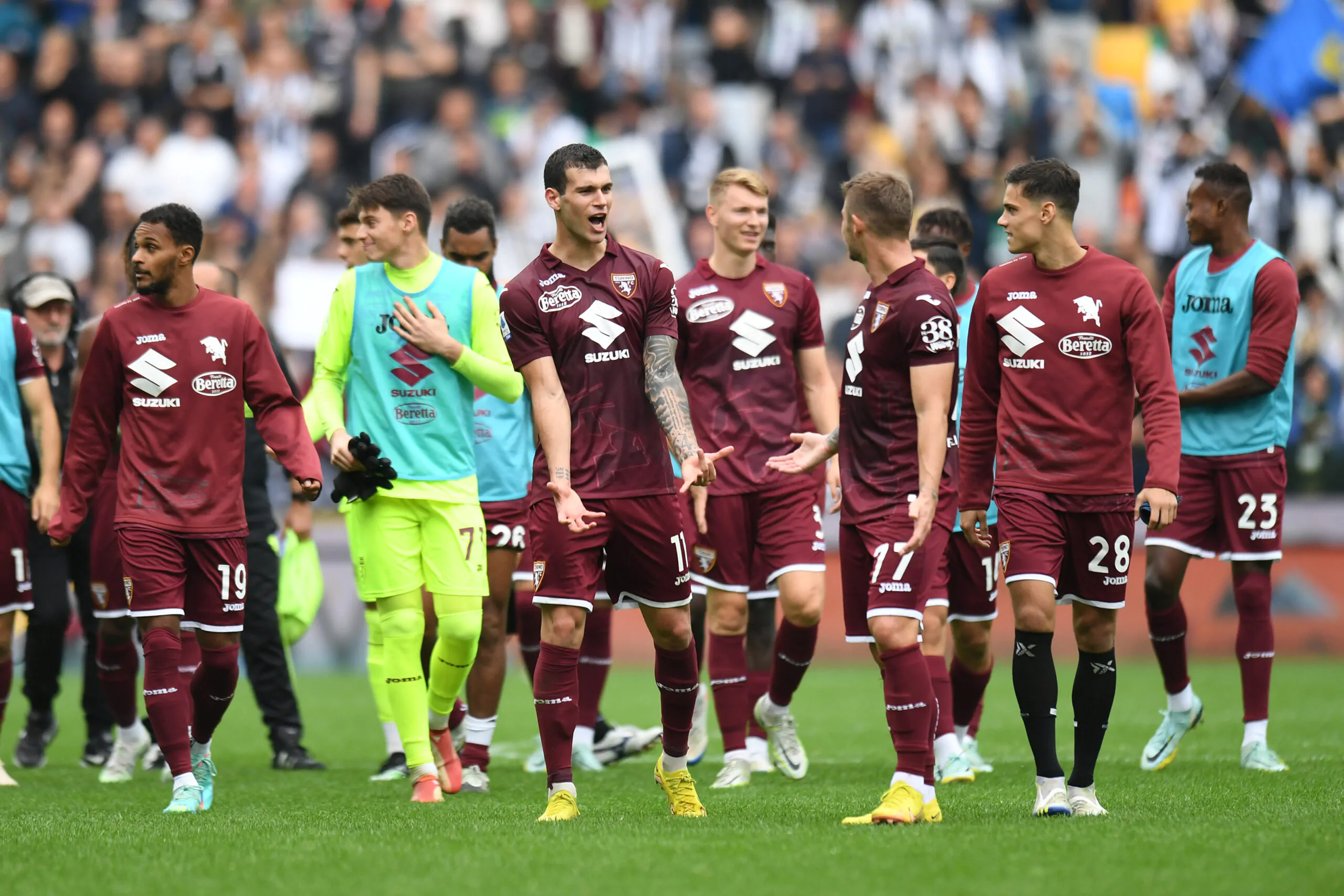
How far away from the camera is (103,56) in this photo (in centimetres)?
2066

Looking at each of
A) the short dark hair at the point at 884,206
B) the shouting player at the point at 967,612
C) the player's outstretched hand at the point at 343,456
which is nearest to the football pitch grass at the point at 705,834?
the shouting player at the point at 967,612

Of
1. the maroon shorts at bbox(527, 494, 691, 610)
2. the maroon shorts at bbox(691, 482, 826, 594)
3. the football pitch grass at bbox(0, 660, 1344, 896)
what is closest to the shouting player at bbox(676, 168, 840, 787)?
the maroon shorts at bbox(691, 482, 826, 594)

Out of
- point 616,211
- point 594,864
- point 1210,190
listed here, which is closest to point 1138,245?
point 616,211

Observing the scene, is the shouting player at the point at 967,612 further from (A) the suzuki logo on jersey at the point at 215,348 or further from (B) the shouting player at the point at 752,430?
(A) the suzuki logo on jersey at the point at 215,348

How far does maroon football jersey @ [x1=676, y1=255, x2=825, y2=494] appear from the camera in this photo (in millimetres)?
8961

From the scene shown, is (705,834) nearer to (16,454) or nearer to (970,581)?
(970,581)

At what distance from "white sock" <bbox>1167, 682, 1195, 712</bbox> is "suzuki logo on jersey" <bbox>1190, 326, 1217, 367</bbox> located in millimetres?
1780

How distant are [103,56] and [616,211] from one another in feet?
23.6

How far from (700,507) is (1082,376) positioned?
8.38ft

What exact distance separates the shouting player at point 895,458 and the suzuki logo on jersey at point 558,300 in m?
1.09

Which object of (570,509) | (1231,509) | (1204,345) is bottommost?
(1231,509)

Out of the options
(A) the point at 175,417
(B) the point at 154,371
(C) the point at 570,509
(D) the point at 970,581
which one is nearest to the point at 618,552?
(C) the point at 570,509

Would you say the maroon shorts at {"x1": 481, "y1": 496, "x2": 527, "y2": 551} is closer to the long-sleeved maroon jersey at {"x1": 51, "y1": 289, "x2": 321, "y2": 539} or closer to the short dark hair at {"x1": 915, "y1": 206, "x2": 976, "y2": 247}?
the long-sleeved maroon jersey at {"x1": 51, "y1": 289, "x2": 321, "y2": 539}

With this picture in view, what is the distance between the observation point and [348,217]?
32.3ft
